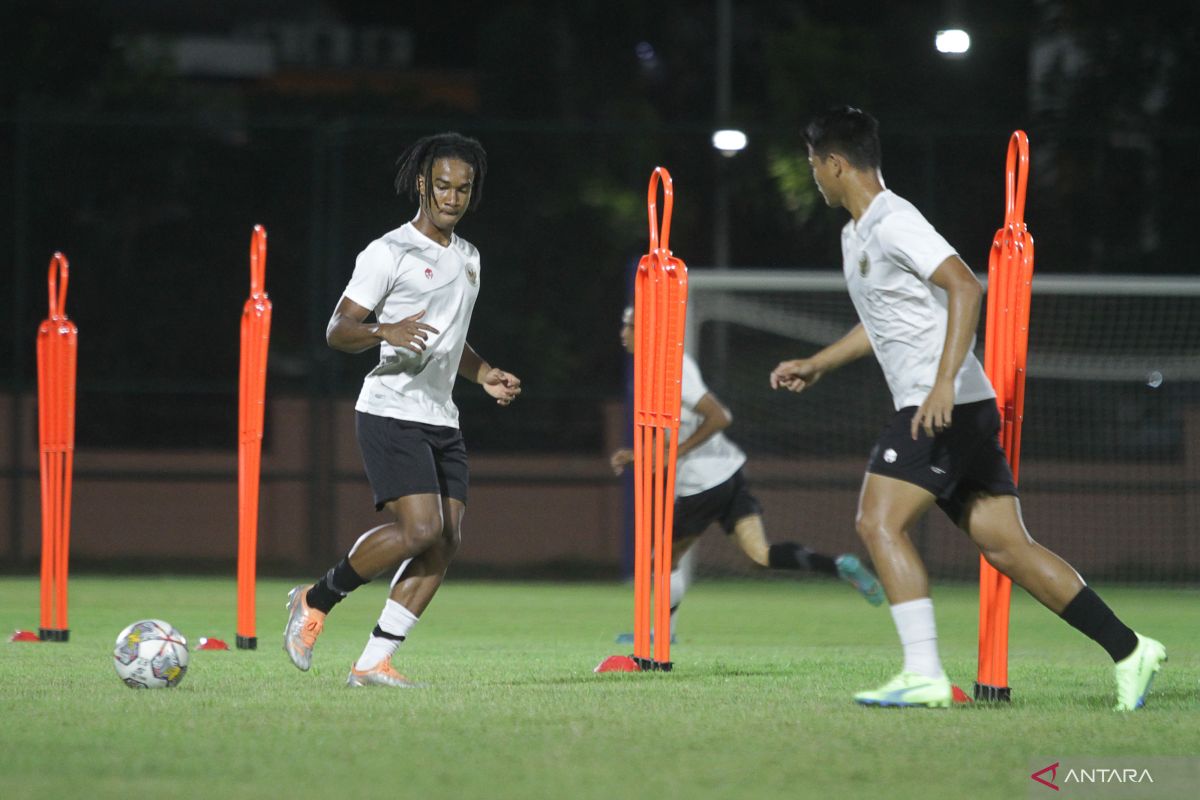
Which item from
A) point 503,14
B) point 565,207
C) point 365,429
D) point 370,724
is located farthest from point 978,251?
point 503,14

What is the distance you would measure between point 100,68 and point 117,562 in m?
12.0

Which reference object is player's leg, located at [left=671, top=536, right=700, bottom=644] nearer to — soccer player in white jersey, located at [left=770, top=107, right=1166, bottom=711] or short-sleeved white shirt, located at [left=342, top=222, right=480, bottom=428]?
short-sleeved white shirt, located at [left=342, top=222, right=480, bottom=428]

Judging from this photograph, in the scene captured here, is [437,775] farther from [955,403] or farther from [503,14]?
[503,14]

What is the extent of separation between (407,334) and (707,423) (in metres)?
3.33

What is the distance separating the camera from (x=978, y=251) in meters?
17.9

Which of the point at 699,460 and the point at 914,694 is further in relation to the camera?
the point at 699,460

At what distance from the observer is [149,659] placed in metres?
6.47

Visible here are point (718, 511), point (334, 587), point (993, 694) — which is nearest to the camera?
point (993, 694)

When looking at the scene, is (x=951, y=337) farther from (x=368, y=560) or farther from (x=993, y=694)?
(x=368, y=560)

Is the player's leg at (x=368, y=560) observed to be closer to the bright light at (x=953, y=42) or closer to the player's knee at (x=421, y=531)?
the player's knee at (x=421, y=531)

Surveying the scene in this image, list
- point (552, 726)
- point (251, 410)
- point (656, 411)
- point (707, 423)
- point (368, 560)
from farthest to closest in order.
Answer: point (707, 423) < point (251, 410) < point (656, 411) < point (368, 560) < point (552, 726)

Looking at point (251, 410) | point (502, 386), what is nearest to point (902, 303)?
point (502, 386)

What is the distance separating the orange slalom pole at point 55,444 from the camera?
29.0 ft

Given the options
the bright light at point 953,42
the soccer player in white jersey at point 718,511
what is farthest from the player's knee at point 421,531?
the bright light at point 953,42
